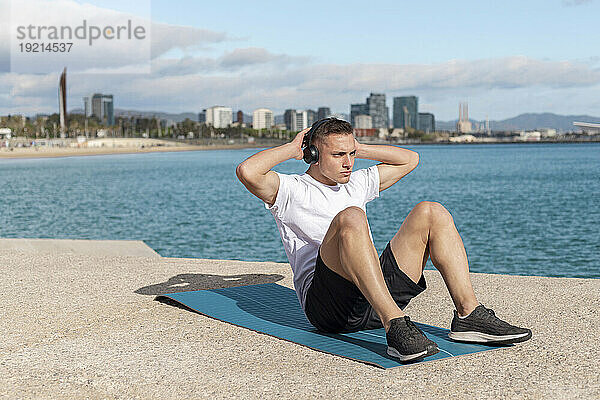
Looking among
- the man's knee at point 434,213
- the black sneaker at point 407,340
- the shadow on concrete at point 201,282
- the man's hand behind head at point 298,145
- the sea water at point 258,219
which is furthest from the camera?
the sea water at point 258,219

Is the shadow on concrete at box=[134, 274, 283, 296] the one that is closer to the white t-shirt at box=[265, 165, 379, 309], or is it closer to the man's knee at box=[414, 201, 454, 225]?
the white t-shirt at box=[265, 165, 379, 309]

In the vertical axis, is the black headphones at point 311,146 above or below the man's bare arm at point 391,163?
above

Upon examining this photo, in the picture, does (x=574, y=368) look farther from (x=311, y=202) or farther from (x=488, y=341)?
(x=311, y=202)

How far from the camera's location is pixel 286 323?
4.77m

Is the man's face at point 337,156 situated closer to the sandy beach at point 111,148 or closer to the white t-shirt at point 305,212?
the white t-shirt at point 305,212

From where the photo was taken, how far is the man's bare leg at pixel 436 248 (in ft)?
12.4

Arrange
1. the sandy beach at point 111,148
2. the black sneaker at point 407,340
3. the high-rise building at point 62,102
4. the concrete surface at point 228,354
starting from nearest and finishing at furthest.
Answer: the concrete surface at point 228,354 < the black sneaker at point 407,340 < the sandy beach at point 111,148 < the high-rise building at point 62,102

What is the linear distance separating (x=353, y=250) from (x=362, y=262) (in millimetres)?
74

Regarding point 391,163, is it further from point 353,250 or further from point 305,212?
point 353,250

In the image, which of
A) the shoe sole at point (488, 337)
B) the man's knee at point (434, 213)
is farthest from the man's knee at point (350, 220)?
the shoe sole at point (488, 337)

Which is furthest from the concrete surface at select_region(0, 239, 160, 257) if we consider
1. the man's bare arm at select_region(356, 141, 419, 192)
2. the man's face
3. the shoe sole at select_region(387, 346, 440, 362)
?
the shoe sole at select_region(387, 346, 440, 362)

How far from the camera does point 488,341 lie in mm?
4031

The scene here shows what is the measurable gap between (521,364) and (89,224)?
2090 centimetres

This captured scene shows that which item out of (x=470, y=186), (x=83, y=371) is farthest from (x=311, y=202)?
(x=470, y=186)
